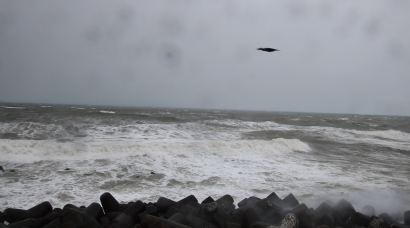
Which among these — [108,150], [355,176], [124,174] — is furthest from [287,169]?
[108,150]

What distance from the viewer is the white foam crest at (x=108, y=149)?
1068 cm

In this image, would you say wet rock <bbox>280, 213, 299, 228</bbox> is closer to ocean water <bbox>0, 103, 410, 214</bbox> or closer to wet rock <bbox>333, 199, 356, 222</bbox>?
wet rock <bbox>333, 199, 356, 222</bbox>

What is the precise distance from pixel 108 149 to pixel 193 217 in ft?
29.7

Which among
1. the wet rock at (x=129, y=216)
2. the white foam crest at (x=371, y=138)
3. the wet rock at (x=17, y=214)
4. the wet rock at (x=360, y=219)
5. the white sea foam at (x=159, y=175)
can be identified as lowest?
the white sea foam at (x=159, y=175)

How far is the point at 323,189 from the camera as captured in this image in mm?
7176

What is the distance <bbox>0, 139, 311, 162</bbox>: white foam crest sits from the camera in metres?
10.7

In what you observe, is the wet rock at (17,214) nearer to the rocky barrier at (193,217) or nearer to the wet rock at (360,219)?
the rocky barrier at (193,217)

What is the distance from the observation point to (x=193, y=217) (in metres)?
3.99

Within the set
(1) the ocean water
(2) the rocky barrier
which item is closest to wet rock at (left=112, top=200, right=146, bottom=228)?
(2) the rocky barrier

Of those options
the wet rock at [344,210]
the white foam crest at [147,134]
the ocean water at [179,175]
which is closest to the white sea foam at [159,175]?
the ocean water at [179,175]

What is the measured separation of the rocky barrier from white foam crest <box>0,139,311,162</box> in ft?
22.4

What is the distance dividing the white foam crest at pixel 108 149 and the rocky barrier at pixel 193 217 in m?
6.82

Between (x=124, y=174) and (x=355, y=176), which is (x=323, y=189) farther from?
(x=124, y=174)

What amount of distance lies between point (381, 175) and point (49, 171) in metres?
10.6
